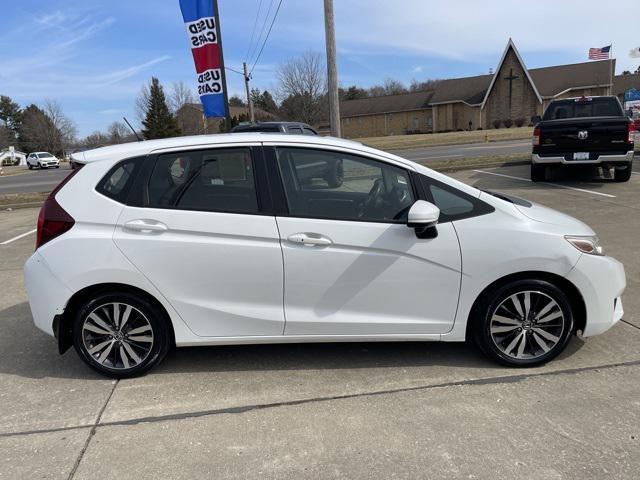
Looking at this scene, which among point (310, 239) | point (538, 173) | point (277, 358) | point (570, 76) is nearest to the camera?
point (310, 239)

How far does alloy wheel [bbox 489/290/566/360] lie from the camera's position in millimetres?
3495

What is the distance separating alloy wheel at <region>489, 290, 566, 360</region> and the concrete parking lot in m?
0.17

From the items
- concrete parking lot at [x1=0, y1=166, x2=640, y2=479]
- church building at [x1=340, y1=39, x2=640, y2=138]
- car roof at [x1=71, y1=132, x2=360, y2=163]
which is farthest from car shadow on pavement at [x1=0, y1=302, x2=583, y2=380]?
church building at [x1=340, y1=39, x2=640, y2=138]

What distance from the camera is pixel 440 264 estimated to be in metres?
3.40

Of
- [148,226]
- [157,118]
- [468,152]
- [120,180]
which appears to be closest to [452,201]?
[148,226]

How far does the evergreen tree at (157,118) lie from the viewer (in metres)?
46.8

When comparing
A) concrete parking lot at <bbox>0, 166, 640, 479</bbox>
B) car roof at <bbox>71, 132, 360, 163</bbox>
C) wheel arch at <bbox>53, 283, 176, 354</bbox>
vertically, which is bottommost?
concrete parking lot at <bbox>0, 166, 640, 479</bbox>

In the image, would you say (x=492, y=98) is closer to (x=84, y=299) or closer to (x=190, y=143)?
(x=190, y=143)

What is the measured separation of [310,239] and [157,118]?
49.5 m

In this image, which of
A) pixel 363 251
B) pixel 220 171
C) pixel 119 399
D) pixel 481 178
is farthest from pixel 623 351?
pixel 481 178

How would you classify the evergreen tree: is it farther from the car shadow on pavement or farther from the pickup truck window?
the car shadow on pavement

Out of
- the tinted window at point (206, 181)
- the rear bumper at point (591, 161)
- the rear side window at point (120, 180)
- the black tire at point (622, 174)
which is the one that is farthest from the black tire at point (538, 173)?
the rear side window at point (120, 180)

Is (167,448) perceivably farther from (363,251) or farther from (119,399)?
(363,251)

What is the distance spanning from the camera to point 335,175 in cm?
370
